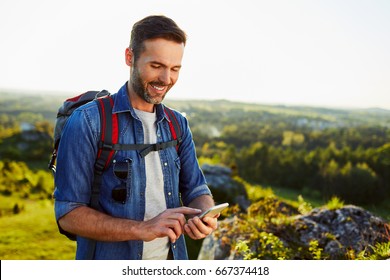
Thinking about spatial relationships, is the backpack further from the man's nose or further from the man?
the man's nose

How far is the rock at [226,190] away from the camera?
8867 millimetres

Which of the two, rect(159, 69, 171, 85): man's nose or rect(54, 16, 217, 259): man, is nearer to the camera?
rect(54, 16, 217, 259): man

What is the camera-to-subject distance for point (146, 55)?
203cm

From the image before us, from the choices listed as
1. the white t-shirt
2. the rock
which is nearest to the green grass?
the rock

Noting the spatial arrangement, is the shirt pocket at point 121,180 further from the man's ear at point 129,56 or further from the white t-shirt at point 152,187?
the man's ear at point 129,56

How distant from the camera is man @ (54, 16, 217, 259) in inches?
70.4

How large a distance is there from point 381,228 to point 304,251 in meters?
1.08

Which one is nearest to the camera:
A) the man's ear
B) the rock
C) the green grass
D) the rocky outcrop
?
the man's ear

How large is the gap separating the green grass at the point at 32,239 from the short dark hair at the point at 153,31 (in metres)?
5.03

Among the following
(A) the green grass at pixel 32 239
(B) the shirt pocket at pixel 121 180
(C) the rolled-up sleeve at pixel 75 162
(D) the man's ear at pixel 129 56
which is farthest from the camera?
(A) the green grass at pixel 32 239

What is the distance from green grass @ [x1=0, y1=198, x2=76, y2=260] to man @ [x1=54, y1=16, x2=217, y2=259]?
184 inches

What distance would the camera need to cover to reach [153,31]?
201 centimetres

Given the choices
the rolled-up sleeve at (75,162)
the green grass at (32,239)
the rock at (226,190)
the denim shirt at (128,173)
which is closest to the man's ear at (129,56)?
the denim shirt at (128,173)

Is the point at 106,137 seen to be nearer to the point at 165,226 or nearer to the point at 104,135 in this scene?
the point at 104,135
